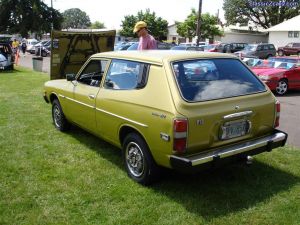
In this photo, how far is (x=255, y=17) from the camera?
6881cm

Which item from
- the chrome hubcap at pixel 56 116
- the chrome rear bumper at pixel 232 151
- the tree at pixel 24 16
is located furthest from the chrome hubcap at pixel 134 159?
the tree at pixel 24 16

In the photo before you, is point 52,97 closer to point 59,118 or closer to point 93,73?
point 59,118

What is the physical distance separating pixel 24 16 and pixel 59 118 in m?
55.6

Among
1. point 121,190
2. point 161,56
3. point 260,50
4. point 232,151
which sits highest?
point 260,50

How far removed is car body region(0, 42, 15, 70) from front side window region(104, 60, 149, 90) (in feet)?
52.7

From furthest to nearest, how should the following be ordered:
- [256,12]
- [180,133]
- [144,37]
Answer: [256,12]
[144,37]
[180,133]

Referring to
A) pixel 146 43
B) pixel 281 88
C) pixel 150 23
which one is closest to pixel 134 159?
pixel 146 43

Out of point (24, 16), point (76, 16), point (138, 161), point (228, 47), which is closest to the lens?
point (138, 161)

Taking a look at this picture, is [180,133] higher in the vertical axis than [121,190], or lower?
higher

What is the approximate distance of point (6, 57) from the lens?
67.5ft

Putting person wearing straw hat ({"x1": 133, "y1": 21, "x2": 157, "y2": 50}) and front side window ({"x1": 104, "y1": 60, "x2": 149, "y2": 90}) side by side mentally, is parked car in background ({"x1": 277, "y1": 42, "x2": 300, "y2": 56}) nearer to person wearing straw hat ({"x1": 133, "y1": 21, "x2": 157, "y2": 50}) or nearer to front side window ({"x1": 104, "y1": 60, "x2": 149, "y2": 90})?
person wearing straw hat ({"x1": 133, "y1": 21, "x2": 157, "y2": 50})

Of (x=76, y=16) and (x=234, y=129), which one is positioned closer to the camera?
(x=234, y=129)

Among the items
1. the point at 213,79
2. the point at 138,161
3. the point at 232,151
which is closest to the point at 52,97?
the point at 138,161

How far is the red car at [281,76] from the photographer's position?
12461 mm
